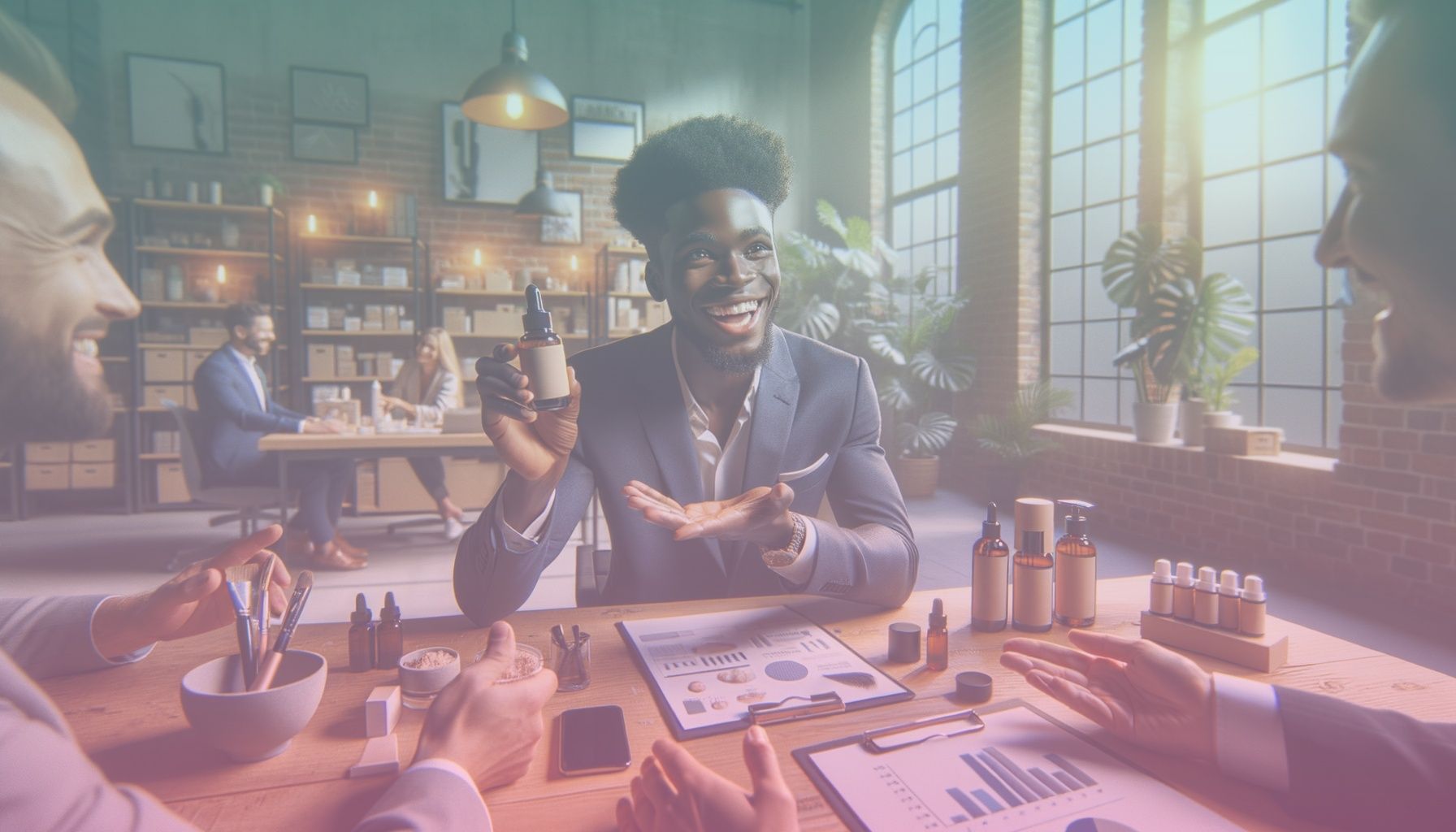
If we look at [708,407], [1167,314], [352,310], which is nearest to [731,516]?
[708,407]

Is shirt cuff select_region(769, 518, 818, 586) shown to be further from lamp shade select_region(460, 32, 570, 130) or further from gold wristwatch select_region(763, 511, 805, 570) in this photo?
lamp shade select_region(460, 32, 570, 130)

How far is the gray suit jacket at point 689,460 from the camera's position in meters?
1.50

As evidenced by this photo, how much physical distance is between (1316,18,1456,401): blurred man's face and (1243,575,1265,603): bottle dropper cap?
58 cm

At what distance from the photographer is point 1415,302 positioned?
526 millimetres


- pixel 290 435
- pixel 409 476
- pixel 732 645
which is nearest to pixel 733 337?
pixel 732 645

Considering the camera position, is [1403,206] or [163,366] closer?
[1403,206]

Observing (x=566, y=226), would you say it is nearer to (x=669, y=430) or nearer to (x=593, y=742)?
(x=669, y=430)

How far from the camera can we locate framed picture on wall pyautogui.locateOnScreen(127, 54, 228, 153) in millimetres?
5555

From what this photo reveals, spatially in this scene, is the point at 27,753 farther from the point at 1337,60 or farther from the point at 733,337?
the point at 1337,60

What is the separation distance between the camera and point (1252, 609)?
3.40ft

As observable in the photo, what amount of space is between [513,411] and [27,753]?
0.74 m

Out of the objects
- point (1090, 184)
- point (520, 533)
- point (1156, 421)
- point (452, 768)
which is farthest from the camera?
point (1090, 184)

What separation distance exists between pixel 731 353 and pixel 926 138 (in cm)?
549

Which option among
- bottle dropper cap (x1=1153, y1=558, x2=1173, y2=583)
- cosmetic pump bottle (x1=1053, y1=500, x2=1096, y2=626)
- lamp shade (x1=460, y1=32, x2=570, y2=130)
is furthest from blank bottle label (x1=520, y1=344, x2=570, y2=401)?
lamp shade (x1=460, y1=32, x2=570, y2=130)
